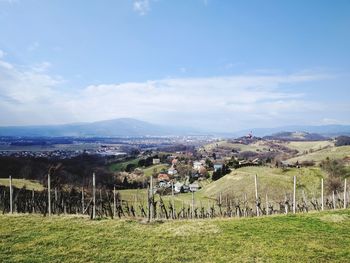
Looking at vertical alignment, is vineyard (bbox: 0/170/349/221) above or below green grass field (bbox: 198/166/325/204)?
above

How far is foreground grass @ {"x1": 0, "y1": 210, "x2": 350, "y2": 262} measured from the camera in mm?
13312

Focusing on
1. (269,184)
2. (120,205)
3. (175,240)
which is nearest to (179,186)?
(269,184)

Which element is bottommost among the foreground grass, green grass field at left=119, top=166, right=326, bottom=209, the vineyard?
green grass field at left=119, top=166, right=326, bottom=209

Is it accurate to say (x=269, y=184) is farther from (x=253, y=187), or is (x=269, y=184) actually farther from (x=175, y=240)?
(x=175, y=240)

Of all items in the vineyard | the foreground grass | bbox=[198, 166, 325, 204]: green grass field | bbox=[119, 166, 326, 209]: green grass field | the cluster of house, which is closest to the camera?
the foreground grass

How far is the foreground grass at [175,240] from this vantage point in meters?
13.3

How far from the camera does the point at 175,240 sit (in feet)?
51.6

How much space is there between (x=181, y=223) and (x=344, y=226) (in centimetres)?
887

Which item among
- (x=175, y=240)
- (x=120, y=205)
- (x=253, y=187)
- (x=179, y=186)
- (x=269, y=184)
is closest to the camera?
(x=175, y=240)

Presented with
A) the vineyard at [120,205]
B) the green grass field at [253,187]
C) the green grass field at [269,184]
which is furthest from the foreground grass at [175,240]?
the green grass field at [269,184]

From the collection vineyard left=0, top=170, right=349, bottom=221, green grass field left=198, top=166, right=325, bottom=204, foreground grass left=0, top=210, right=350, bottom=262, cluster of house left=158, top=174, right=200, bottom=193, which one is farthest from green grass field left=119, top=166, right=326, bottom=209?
foreground grass left=0, top=210, right=350, bottom=262

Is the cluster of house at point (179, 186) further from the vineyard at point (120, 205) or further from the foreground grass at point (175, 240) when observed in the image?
the foreground grass at point (175, 240)

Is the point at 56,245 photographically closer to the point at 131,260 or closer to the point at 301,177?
the point at 131,260

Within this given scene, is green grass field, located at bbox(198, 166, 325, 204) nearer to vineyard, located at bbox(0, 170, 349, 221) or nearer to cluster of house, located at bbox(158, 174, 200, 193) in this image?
cluster of house, located at bbox(158, 174, 200, 193)
